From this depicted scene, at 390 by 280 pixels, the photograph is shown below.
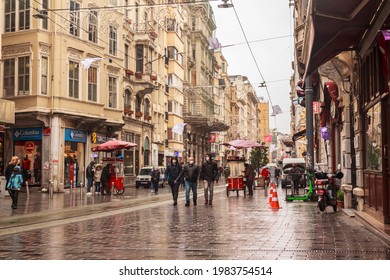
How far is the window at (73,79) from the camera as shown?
103 feet

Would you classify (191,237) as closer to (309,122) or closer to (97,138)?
(309,122)

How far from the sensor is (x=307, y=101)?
1744cm

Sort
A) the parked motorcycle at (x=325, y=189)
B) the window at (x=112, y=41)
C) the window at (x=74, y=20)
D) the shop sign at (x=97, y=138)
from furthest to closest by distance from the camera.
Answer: the window at (x=112, y=41) < the shop sign at (x=97, y=138) < the window at (x=74, y=20) < the parked motorcycle at (x=325, y=189)

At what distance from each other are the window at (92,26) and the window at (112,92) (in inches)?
164

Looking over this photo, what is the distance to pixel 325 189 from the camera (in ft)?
48.0

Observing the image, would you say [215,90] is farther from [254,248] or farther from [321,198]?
[254,248]

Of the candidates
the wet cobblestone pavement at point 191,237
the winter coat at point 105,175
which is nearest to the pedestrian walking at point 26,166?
the winter coat at point 105,175

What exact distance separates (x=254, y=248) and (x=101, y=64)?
28.5m

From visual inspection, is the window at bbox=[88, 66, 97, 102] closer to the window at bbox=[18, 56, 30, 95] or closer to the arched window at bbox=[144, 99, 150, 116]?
the window at bbox=[18, 56, 30, 95]

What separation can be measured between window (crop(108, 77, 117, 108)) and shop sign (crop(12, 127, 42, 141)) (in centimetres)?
762

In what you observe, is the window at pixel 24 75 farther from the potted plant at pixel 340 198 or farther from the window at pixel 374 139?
the window at pixel 374 139

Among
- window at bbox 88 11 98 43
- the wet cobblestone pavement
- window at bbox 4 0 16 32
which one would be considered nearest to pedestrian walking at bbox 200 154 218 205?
the wet cobblestone pavement

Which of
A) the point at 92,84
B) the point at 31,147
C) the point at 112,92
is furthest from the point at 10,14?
the point at 112,92

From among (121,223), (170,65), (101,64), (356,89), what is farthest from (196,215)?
(170,65)
